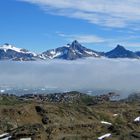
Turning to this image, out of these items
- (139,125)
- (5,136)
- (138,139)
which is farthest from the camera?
(139,125)

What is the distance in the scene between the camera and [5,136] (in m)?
140

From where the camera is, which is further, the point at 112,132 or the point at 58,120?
the point at 58,120

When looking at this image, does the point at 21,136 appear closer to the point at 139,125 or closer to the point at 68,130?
the point at 68,130

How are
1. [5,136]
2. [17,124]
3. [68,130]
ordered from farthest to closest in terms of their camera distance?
[17,124] < [68,130] < [5,136]

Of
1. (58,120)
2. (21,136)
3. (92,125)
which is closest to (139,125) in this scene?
(92,125)

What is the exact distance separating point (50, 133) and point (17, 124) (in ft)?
166

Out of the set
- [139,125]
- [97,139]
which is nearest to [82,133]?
[97,139]

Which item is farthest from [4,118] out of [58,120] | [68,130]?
[68,130]

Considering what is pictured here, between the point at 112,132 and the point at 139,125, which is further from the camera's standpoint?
the point at 139,125

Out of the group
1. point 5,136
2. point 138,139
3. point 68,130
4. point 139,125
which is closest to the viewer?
point 138,139

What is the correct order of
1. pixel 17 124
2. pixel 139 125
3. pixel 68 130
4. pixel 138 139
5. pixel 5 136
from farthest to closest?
pixel 17 124 < pixel 139 125 < pixel 68 130 < pixel 5 136 < pixel 138 139

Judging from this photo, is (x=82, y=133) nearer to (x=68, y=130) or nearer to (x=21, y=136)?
(x=68, y=130)

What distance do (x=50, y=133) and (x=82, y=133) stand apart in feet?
32.3

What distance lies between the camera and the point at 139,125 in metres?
172
